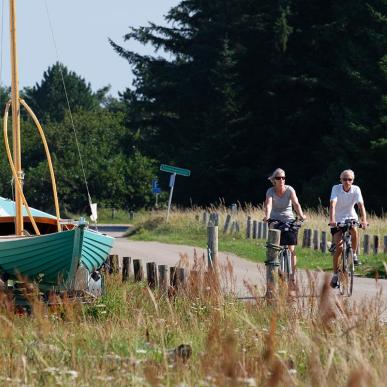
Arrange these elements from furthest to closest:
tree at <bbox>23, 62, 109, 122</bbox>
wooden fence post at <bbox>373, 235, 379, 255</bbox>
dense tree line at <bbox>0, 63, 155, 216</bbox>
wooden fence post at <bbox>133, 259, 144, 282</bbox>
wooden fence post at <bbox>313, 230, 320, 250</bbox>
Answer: tree at <bbox>23, 62, 109, 122</bbox>
dense tree line at <bbox>0, 63, 155, 216</bbox>
wooden fence post at <bbox>313, 230, 320, 250</bbox>
wooden fence post at <bbox>373, 235, 379, 255</bbox>
wooden fence post at <bbox>133, 259, 144, 282</bbox>

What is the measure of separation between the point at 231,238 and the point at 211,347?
3164 centimetres

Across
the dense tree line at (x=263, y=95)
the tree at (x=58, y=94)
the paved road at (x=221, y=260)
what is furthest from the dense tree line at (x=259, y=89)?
the tree at (x=58, y=94)

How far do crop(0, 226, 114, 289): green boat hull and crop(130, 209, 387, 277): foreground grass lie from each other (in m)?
6.41

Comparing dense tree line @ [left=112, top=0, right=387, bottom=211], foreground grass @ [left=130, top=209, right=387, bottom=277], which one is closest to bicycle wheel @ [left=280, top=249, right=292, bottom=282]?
foreground grass @ [left=130, top=209, right=387, bottom=277]

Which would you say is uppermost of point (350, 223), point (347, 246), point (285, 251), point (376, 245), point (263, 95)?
point (263, 95)

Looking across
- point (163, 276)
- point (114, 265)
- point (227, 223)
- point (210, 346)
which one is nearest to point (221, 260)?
point (114, 265)

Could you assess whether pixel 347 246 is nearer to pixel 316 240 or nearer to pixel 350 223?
pixel 350 223

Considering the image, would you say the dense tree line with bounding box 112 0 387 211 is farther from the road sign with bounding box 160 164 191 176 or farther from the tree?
the tree

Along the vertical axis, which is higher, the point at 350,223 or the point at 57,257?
the point at 350,223

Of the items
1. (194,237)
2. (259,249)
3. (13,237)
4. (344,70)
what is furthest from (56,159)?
(13,237)

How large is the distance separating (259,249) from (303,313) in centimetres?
2147

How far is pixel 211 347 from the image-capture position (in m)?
7.04

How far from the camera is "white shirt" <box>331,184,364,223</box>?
57.8 feet

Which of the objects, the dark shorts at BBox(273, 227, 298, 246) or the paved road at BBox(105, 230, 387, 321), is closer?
the dark shorts at BBox(273, 227, 298, 246)
